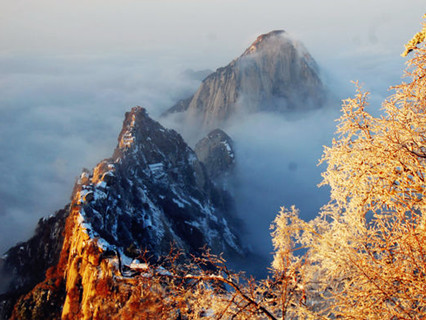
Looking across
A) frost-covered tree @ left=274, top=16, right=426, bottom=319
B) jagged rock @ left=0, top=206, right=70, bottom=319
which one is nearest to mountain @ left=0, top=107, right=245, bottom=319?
jagged rock @ left=0, top=206, right=70, bottom=319

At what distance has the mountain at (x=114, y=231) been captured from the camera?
2441 centimetres

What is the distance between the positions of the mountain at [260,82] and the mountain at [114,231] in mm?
82888

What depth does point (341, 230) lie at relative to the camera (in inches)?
291

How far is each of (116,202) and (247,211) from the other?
108 meters

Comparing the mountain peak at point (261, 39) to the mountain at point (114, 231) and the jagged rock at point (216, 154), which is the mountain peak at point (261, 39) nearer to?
the jagged rock at point (216, 154)

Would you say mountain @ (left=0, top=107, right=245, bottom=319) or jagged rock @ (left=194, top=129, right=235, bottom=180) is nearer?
mountain @ (left=0, top=107, right=245, bottom=319)

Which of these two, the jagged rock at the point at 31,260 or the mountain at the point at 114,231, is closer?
the mountain at the point at 114,231

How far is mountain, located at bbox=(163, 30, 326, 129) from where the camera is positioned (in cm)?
17850

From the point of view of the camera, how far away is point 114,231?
135ft

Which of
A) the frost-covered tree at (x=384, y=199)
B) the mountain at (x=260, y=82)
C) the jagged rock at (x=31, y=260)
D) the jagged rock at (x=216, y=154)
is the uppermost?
the mountain at (x=260, y=82)

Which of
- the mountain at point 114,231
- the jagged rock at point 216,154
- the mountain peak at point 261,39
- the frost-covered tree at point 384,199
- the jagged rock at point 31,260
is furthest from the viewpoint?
the mountain peak at point 261,39

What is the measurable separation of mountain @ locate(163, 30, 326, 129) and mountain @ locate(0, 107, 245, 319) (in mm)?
82888

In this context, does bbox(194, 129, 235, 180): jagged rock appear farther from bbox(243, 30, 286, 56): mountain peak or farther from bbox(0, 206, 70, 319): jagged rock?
bbox(0, 206, 70, 319): jagged rock

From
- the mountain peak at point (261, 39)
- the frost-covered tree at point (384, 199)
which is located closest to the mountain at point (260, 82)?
Result: the mountain peak at point (261, 39)
